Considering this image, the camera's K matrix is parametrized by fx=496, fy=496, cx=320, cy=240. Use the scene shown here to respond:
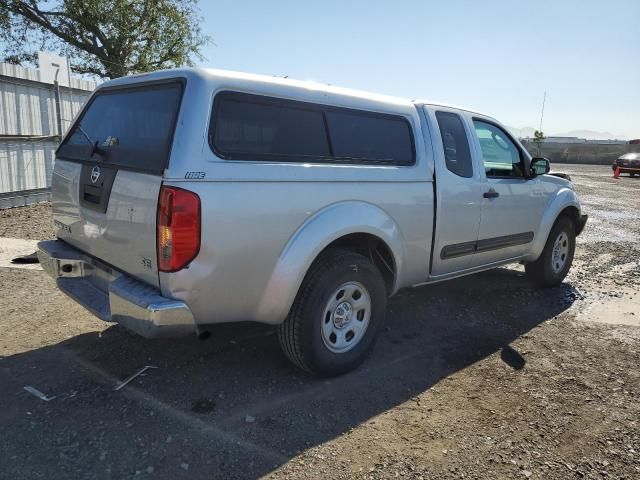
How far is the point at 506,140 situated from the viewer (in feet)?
16.9

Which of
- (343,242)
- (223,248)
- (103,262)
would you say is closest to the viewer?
(223,248)

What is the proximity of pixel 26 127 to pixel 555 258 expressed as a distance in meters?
9.33

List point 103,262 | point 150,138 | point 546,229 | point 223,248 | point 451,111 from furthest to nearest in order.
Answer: point 546,229 → point 451,111 → point 103,262 → point 150,138 → point 223,248

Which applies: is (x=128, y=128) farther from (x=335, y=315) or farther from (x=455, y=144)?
(x=455, y=144)

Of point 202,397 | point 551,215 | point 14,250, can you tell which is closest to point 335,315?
point 202,397

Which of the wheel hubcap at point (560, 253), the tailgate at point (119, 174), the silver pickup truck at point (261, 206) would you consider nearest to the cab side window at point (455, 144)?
the silver pickup truck at point (261, 206)

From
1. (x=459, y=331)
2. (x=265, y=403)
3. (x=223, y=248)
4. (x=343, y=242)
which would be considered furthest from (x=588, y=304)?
(x=223, y=248)

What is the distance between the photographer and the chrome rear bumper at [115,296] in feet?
9.05

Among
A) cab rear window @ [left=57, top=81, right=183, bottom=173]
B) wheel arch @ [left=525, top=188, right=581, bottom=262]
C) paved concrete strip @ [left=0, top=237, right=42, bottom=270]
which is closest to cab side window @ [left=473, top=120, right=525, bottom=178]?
wheel arch @ [left=525, top=188, right=581, bottom=262]

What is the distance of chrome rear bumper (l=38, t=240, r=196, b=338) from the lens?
9.05 feet

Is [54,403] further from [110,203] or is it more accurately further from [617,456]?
[617,456]

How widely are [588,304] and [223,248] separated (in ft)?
14.8

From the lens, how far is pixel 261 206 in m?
2.93

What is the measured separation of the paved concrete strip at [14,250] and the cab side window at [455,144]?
4735 mm
